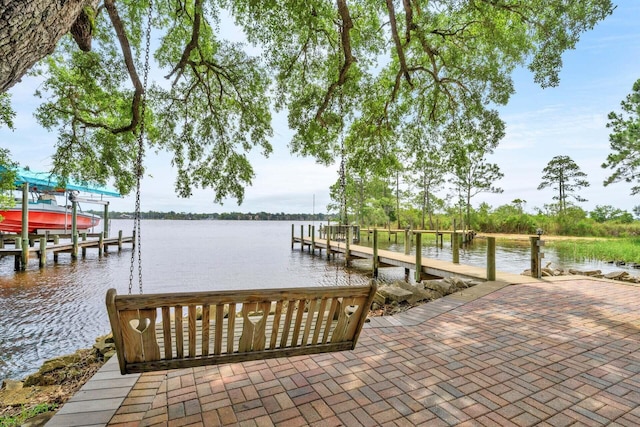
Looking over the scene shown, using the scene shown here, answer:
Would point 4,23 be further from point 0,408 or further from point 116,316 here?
point 0,408

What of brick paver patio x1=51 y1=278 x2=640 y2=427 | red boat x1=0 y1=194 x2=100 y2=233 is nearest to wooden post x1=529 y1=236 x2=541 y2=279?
brick paver patio x1=51 y1=278 x2=640 y2=427

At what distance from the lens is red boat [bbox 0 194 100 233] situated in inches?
701

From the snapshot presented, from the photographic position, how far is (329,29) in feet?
24.8

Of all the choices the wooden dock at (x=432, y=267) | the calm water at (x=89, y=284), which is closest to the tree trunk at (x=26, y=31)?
the calm water at (x=89, y=284)

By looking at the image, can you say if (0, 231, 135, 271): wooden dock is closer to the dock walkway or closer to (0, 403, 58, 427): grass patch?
(0, 403, 58, 427): grass patch

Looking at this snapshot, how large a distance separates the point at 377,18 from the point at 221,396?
8.49 m

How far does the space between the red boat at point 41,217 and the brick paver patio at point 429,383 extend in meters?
21.0

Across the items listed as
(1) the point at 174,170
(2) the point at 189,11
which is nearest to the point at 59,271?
(1) the point at 174,170

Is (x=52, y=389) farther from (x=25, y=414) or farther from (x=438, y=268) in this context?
(x=438, y=268)

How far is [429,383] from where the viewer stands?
8.75 feet

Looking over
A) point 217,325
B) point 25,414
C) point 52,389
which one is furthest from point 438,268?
point 25,414

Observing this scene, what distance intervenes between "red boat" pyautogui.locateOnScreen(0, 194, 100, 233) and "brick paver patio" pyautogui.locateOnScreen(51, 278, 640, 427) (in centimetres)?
2098

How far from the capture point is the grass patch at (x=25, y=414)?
8.16 ft

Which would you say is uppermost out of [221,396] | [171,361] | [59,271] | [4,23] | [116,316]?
[4,23]
